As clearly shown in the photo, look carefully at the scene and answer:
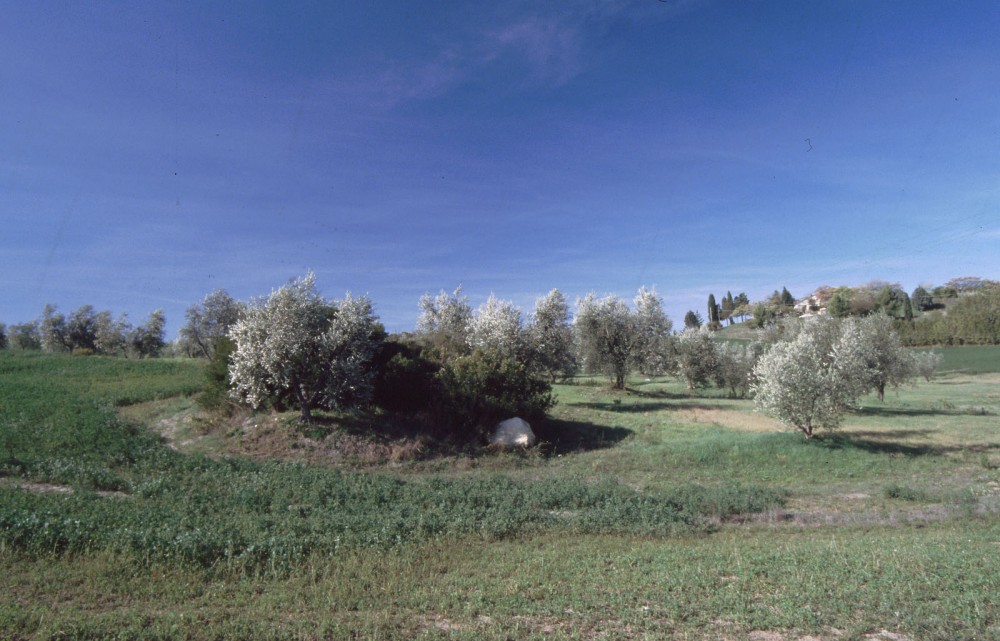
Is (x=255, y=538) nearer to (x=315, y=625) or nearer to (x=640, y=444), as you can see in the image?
(x=315, y=625)

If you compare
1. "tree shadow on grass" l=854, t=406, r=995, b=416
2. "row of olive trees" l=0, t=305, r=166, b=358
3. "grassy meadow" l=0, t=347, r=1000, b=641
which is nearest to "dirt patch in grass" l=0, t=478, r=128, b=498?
"grassy meadow" l=0, t=347, r=1000, b=641

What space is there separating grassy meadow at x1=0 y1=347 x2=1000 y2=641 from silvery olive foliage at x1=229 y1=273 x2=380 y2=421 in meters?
1.49

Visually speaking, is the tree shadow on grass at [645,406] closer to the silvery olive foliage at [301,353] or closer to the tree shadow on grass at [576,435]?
the tree shadow on grass at [576,435]

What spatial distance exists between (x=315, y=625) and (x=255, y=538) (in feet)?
13.4

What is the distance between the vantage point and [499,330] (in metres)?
37.0

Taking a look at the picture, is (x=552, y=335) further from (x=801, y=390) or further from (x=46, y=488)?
(x=46, y=488)

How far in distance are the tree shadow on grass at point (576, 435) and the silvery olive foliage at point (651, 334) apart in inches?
645

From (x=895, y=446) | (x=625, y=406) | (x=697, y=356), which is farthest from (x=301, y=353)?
(x=697, y=356)

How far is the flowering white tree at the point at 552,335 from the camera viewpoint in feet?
130

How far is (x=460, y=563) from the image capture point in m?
9.27

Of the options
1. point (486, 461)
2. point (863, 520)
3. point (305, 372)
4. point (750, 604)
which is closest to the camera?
point (750, 604)

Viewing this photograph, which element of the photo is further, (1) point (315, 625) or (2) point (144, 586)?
(2) point (144, 586)

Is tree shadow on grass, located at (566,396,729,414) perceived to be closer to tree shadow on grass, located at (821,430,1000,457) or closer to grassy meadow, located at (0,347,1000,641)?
grassy meadow, located at (0,347,1000,641)

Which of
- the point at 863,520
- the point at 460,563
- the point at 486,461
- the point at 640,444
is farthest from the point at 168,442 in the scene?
the point at 863,520
